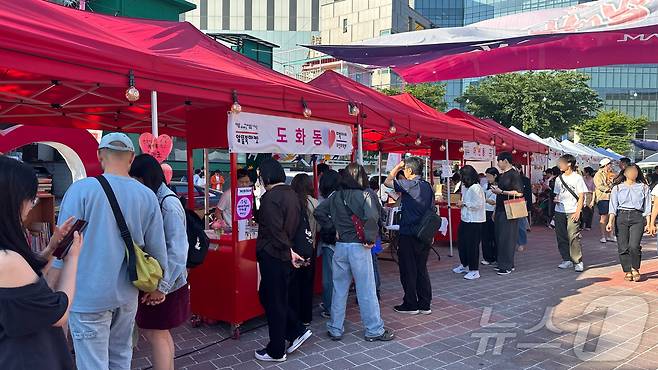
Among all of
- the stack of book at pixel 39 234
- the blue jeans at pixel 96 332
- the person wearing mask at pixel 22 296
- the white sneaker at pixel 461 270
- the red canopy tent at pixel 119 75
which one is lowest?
the white sneaker at pixel 461 270

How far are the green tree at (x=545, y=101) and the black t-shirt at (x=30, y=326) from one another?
28950 millimetres

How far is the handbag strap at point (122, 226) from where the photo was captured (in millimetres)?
2395

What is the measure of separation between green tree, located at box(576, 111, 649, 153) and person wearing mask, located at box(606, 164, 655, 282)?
4339 centimetres

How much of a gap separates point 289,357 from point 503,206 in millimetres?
4713

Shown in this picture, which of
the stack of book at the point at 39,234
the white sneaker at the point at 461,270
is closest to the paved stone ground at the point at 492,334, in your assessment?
the white sneaker at the point at 461,270

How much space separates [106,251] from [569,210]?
718cm

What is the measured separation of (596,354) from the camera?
421cm

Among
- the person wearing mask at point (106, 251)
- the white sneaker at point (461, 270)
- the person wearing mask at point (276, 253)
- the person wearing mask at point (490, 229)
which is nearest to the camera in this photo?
the person wearing mask at point (106, 251)

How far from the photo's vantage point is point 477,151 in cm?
1045

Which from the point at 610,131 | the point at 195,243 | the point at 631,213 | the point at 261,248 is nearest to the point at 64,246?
the point at 195,243

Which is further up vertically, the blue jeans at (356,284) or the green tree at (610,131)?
the green tree at (610,131)

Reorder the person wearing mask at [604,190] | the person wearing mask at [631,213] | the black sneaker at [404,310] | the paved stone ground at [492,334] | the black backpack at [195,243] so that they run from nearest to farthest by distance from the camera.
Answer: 1. the black backpack at [195,243]
2. the paved stone ground at [492,334]
3. the black sneaker at [404,310]
4. the person wearing mask at [631,213]
5. the person wearing mask at [604,190]

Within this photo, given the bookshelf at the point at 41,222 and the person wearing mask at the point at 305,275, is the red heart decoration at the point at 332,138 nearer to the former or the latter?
the person wearing mask at the point at 305,275

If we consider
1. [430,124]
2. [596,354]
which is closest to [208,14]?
[430,124]
